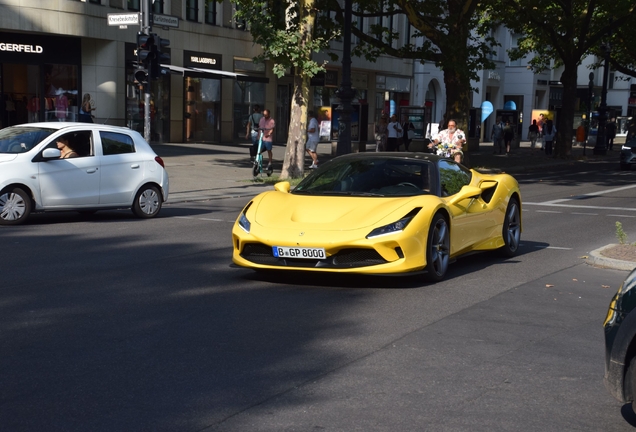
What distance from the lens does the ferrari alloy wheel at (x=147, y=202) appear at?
15.1 metres

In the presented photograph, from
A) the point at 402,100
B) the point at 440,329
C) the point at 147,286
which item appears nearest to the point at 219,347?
the point at 440,329

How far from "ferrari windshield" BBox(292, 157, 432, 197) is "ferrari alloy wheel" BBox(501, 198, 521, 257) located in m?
1.81

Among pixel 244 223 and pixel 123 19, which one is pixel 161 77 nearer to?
pixel 123 19

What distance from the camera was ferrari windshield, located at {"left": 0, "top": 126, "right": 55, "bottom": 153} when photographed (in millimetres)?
13891

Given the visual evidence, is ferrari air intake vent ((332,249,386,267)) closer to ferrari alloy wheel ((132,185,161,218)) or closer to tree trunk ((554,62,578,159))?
ferrari alloy wheel ((132,185,161,218))

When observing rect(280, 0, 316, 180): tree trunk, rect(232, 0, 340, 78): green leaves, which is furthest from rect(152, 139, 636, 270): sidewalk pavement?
rect(232, 0, 340, 78): green leaves

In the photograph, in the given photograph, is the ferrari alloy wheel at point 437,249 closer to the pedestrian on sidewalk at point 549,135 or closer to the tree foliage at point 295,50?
the tree foliage at point 295,50

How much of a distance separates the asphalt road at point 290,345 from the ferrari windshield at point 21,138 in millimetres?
2937

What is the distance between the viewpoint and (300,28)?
78.2ft

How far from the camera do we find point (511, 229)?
11.4 meters

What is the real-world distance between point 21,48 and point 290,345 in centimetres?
2978

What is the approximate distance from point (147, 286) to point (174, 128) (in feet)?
104

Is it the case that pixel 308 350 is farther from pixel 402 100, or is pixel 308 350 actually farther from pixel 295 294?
pixel 402 100

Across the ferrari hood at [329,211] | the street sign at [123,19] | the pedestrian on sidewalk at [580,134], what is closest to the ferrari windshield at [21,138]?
the street sign at [123,19]
